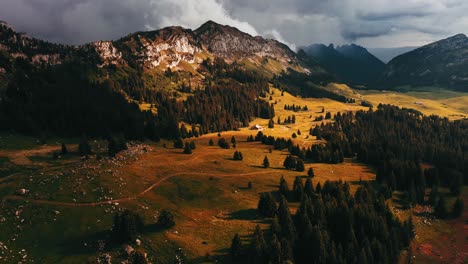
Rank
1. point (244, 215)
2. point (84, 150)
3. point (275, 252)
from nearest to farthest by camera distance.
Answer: point (275, 252) < point (244, 215) < point (84, 150)

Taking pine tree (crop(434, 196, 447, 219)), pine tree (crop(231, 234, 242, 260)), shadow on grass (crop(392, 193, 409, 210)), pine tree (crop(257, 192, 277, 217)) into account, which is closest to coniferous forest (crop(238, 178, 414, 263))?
pine tree (crop(257, 192, 277, 217))

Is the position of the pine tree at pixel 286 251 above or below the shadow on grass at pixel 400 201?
above

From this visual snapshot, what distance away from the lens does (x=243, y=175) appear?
5162 inches

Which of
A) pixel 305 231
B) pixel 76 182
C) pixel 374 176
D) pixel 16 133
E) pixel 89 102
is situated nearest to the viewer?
pixel 305 231

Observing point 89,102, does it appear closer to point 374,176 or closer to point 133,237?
point 133,237

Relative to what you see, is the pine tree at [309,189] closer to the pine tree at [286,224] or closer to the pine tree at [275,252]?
the pine tree at [286,224]

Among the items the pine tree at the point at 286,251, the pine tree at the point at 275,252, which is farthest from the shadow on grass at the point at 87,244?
the pine tree at the point at 286,251

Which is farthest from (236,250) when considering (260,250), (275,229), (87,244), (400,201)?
(400,201)

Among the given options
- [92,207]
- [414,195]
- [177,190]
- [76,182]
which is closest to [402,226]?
[414,195]

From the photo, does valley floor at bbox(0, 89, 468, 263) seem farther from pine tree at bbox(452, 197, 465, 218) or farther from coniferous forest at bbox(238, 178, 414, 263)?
coniferous forest at bbox(238, 178, 414, 263)

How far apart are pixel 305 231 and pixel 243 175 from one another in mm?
48438

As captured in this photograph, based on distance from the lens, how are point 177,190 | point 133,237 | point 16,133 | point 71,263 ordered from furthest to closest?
1. point 16,133
2. point 177,190
3. point 133,237
4. point 71,263

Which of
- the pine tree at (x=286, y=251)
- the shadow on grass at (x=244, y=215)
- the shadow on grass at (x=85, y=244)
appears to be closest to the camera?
the shadow on grass at (x=85, y=244)

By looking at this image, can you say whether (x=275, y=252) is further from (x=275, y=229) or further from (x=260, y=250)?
(x=275, y=229)
